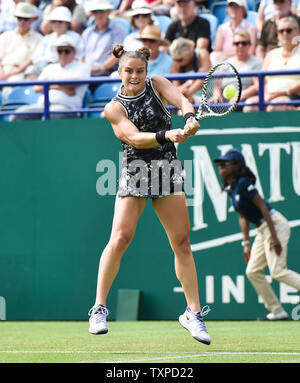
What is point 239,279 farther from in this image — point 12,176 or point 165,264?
point 12,176

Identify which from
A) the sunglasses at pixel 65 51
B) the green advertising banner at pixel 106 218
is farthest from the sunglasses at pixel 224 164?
the sunglasses at pixel 65 51

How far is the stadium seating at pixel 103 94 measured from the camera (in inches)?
429

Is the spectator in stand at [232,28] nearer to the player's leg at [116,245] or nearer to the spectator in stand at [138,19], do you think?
the spectator in stand at [138,19]

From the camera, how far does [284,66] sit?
10.2 metres

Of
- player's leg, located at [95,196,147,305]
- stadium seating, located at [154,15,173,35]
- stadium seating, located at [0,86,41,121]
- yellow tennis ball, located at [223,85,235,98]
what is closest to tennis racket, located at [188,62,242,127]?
yellow tennis ball, located at [223,85,235,98]

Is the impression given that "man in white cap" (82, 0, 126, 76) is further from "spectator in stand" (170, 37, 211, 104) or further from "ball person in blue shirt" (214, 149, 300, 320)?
"ball person in blue shirt" (214, 149, 300, 320)

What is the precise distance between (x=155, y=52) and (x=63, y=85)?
126 centimetres

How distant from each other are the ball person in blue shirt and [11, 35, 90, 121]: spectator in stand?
206 cm

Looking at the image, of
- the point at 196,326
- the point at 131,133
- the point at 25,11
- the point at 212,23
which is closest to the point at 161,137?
the point at 131,133

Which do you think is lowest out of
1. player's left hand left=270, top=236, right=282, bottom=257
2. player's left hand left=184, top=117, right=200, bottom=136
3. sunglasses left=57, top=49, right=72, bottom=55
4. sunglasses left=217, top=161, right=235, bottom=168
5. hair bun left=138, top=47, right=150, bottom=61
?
player's left hand left=270, top=236, right=282, bottom=257

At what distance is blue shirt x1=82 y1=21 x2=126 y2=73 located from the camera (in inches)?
464

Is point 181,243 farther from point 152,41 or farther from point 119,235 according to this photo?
point 152,41
